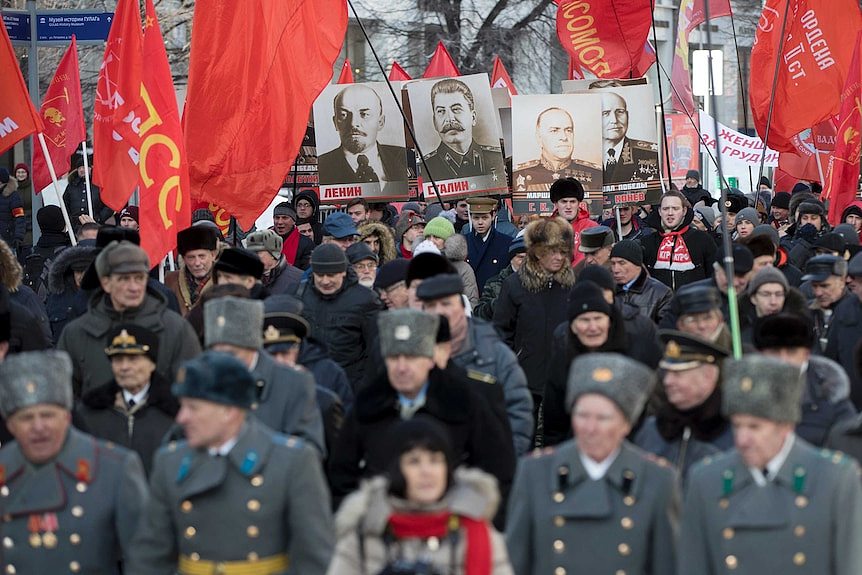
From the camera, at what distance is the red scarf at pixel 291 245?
14.1 m

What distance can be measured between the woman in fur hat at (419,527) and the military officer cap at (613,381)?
0.59 m

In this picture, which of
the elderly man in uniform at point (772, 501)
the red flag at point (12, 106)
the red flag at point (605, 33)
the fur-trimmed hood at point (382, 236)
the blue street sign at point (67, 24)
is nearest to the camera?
the elderly man in uniform at point (772, 501)

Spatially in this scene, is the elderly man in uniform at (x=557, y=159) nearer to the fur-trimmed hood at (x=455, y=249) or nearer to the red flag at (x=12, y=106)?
the fur-trimmed hood at (x=455, y=249)

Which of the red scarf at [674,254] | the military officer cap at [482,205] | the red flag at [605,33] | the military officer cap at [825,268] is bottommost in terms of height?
the military officer cap at [825,268]

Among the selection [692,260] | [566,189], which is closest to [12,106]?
[566,189]

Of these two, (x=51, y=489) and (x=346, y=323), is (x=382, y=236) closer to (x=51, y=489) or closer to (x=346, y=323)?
(x=346, y=323)

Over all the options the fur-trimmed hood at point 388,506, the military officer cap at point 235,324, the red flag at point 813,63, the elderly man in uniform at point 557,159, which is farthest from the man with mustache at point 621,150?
the fur-trimmed hood at point 388,506

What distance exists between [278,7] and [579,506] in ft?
27.5

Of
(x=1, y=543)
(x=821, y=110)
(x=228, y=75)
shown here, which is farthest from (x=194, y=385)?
(x=821, y=110)

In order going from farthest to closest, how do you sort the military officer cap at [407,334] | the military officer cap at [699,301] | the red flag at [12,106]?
the red flag at [12,106], the military officer cap at [699,301], the military officer cap at [407,334]

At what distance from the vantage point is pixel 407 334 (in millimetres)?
6305

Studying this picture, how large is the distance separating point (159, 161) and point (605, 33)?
7895 mm

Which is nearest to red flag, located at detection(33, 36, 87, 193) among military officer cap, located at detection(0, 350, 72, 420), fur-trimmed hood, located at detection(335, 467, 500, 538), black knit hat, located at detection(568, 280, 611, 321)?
black knit hat, located at detection(568, 280, 611, 321)

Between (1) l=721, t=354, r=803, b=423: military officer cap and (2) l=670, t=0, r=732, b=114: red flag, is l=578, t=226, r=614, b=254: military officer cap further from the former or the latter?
(2) l=670, t=0, r=732, b=114: red flag
